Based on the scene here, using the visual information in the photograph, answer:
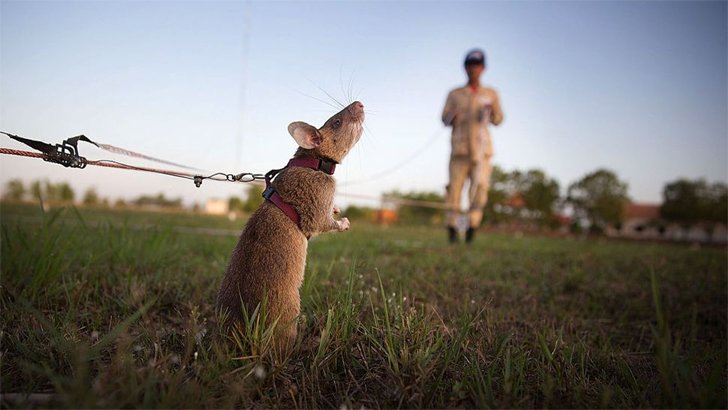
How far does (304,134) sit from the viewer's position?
2549mm

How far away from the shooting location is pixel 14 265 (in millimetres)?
3295

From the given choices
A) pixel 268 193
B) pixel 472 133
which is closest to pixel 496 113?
pixel 472 133

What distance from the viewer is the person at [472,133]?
8.98 meters

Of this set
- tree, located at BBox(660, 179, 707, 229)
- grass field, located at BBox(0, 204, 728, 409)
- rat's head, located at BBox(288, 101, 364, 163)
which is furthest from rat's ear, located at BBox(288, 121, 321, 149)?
tree, located at BBox(660, 179, 707, 229)

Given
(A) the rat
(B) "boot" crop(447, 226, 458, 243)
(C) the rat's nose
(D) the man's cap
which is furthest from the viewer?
(B) "boot" crop(447, 226, 458, 243)

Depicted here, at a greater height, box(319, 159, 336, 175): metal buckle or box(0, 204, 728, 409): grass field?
box(319, 159, 336, 175): metal buckle

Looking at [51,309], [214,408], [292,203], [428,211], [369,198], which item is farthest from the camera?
[428,211]

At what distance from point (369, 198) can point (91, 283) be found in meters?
3.49

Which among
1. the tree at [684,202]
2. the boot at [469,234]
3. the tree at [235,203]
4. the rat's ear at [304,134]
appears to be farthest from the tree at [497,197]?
the rat's ear at [304,134]

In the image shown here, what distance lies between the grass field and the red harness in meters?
0.51

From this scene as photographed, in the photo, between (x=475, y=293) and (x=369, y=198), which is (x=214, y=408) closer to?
(x=475, y=293)

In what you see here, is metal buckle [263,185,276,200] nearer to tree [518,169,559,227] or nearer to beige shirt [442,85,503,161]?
beige shirt [442,85,503,161]

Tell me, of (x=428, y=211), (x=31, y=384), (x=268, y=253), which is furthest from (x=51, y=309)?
(x=428, y=211)

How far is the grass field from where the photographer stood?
168cm
